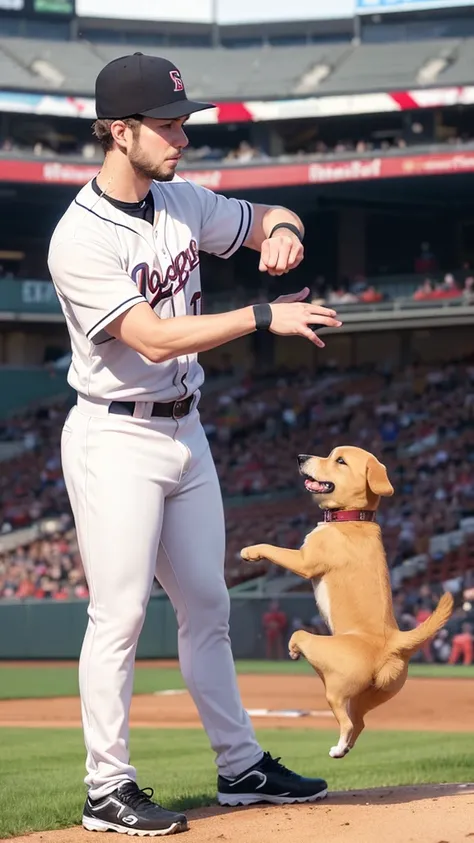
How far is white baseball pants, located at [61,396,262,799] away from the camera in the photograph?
387 cm

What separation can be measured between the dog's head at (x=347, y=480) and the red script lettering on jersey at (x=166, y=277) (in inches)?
29.5

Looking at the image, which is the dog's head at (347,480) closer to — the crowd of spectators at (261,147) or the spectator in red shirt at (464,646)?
the spectator in red shirt at (464,646)

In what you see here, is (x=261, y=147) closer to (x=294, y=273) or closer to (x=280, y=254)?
(x=294, y=273)

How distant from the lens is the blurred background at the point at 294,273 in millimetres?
20672

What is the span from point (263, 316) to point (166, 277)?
0.45 m

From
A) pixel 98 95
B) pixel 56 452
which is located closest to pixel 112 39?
pixel 56 452

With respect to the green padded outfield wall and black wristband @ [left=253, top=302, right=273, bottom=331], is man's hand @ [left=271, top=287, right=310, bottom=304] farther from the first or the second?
the green padded outfield wall

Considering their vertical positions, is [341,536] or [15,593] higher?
[341,536]

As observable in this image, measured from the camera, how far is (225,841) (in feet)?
11.9

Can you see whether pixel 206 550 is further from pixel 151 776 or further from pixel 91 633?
pixel 151 776

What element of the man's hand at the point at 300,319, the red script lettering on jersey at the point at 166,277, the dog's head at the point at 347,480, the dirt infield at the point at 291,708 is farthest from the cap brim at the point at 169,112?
the dirt infield at the point at 291,708

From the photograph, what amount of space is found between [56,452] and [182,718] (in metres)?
13.1

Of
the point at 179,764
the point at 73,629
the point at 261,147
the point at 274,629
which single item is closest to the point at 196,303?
the point at 179,764

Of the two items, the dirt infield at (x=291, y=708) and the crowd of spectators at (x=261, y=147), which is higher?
the crowd of spectators at (x=261, y=147)
